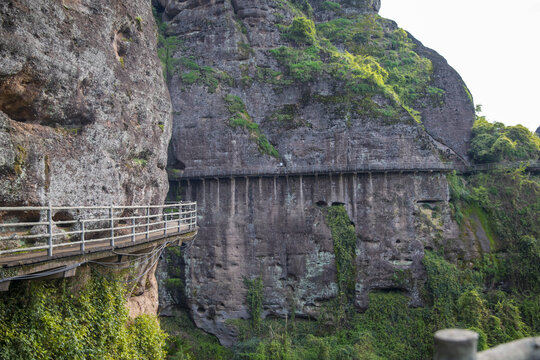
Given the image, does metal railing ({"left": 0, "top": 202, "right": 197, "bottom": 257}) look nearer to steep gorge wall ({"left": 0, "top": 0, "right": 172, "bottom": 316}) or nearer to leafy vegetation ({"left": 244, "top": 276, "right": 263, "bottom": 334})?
steep gorge wall ({"left": 0, "top": 0, "right": 172, "bottom": 316})

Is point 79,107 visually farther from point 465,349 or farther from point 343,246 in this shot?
point 343,246

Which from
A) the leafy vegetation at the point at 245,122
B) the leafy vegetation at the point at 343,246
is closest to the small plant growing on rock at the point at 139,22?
the leafy vegetation at the point at 245,122

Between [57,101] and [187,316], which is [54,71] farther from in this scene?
[187,316]

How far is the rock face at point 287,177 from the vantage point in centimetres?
2281

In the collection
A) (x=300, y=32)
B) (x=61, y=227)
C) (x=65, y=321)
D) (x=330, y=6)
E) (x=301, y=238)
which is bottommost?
(x=301, y=238)

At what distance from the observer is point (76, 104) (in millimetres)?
11781

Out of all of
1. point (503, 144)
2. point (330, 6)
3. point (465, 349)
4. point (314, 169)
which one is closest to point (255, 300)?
point (314, 169)

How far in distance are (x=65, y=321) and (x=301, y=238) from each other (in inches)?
639

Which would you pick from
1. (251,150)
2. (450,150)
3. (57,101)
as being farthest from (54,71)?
(450,150)

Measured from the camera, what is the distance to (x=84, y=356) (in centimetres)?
819

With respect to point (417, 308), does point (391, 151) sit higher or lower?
higher

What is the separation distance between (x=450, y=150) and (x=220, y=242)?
16.6 meters

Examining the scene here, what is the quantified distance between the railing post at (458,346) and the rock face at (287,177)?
20.1 meters

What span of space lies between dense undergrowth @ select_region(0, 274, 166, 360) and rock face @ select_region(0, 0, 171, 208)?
8.56 feet
